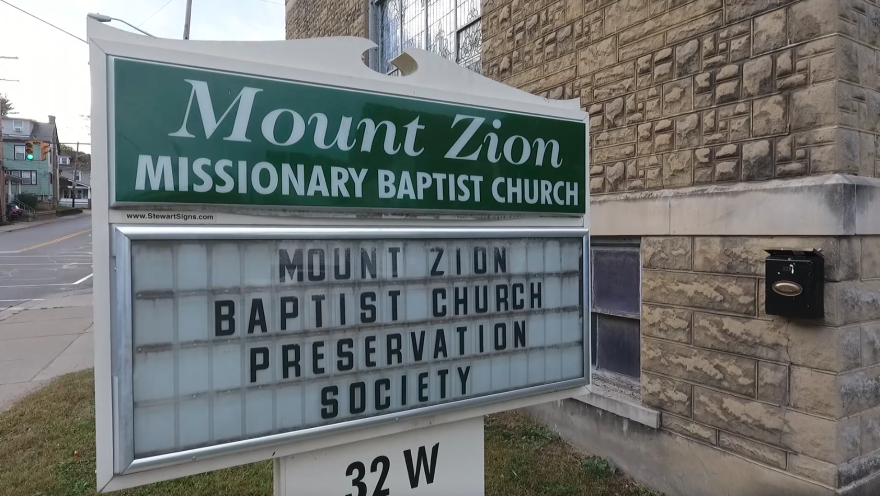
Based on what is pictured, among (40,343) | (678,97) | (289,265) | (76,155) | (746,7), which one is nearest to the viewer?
(289,265)

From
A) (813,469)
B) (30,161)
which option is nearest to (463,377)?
(813,469)

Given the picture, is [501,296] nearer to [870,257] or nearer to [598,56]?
[870,257]

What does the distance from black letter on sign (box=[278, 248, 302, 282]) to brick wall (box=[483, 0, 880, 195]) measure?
10.3 ft

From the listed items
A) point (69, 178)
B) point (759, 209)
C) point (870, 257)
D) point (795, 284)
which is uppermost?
point (69, 178)

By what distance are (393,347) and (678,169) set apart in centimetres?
287

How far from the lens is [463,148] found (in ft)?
9.39

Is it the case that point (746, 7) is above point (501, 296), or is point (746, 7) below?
above

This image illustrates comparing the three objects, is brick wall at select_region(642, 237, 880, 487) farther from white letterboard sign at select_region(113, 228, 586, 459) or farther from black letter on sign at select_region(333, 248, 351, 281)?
black letter on sign at select_region(333, 248, 351, 281)

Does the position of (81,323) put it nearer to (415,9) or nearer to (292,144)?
(415,9)

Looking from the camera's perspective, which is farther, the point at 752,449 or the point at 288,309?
the point at 752,449

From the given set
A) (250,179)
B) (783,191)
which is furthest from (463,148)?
(783,191)

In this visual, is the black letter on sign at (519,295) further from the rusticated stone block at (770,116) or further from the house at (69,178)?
the house at (69,178)

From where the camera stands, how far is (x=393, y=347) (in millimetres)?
2688

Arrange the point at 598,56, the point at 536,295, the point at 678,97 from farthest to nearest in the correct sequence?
1. the point at 598,56
2. the point at 678,97
3. the point at 536,295
